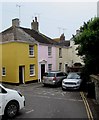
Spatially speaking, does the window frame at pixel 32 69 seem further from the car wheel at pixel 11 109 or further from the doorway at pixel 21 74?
the car wheel at pixel 11 109

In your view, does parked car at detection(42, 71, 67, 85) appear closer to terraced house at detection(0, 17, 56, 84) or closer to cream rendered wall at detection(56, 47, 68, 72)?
terraced house at detection(0, 17, 56, 84)

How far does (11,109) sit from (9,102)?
1.31 ft

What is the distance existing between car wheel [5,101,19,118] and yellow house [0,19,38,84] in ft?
55.7

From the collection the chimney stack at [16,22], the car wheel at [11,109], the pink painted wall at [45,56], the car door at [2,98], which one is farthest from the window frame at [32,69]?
the car door at [2,98]

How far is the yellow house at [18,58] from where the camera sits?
92.6ft

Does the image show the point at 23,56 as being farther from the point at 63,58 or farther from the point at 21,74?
the point at 63,58

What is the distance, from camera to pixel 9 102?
1073 centimetres

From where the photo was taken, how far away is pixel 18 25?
35.3 m

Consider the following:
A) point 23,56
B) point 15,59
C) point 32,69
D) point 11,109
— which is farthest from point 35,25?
point 11,109

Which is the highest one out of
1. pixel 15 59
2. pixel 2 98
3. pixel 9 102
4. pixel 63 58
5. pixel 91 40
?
pixel 91 40

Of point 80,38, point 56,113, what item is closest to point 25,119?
point 56,113

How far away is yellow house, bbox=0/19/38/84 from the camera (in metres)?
28.2

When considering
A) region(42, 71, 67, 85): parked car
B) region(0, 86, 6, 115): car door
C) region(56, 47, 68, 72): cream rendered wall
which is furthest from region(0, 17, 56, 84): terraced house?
region(0, 86, 6, 115): car door

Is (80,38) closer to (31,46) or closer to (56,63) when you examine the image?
(31,46)
